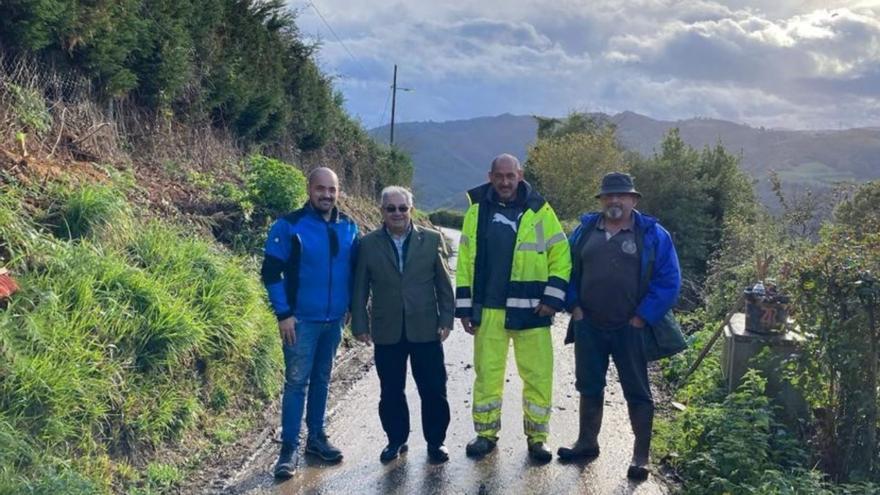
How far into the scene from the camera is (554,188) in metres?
35.4

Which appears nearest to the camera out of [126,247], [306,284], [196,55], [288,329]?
[288,329]

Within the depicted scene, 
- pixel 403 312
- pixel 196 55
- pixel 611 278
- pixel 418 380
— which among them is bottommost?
pixel 418 380

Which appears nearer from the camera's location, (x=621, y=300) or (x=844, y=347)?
(x=844, y=347)

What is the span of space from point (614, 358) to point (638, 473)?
0.88 meters

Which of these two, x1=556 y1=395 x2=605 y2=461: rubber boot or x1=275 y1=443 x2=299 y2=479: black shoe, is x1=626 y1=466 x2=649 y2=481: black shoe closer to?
x1=556 y1=395 x2=605 y2=461: rubber boot

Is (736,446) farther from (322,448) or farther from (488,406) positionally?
(322,448)

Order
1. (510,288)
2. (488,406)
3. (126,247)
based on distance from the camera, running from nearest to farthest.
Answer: (510,288)
(488,406)
(126,247)

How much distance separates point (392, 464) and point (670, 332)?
92.4 inches

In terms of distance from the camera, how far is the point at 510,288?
563 cm

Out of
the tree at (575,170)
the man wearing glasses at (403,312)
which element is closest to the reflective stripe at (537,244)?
the man wearing glasses at (403,312)

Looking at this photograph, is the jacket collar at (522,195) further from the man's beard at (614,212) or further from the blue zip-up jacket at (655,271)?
the blue zip-up jacket at (655,271)

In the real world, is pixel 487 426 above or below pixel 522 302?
below

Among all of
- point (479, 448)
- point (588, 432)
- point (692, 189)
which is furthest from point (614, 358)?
point (692, 189)

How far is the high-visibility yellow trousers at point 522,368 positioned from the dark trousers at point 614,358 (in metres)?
0.28
